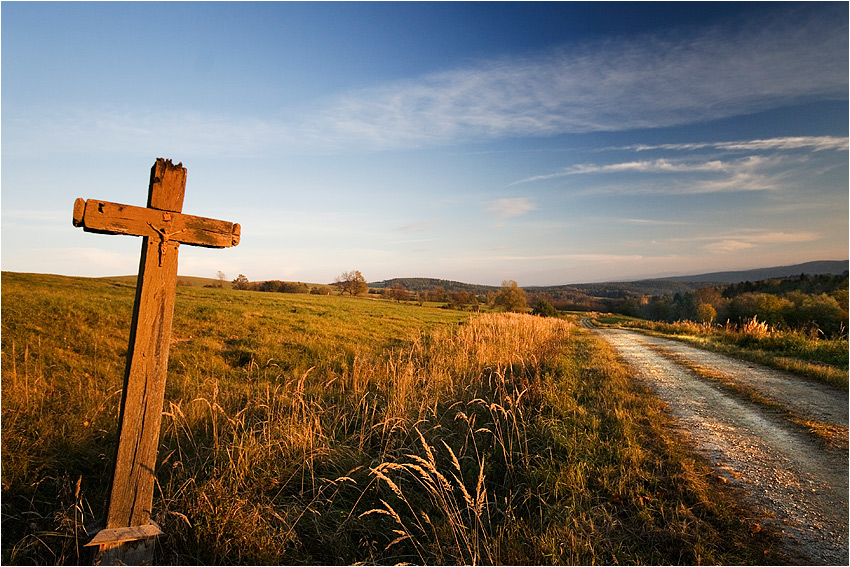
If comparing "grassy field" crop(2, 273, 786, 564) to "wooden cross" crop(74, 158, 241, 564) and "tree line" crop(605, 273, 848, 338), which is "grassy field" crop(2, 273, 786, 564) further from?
"tree line" crop(605, 273, 848, 338)

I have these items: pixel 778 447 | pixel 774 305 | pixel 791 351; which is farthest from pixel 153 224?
pixel 774 305

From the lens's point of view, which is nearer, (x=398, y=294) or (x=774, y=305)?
(x=774, y=305)

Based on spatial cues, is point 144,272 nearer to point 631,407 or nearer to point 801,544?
point 801,544

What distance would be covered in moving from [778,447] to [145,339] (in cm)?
777

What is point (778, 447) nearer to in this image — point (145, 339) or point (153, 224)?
point (145, 339)

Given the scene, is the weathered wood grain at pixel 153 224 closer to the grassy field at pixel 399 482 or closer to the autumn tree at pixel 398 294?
the grassy field at pixel 399 482

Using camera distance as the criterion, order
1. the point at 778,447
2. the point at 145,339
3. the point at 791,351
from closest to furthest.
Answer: the point at 145,339
the point at 778,447
the point at 791,351

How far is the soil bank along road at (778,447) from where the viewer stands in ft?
12.7

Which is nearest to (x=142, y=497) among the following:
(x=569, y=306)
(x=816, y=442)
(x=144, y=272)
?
(x=144, y=272)

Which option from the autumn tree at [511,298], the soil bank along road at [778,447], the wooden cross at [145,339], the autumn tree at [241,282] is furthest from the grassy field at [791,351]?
the autumn tree at [241,282]

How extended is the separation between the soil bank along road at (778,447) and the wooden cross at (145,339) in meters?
5.47

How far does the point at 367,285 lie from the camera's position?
62031mm

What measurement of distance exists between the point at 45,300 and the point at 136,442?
20.6 m

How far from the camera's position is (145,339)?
143 inches
